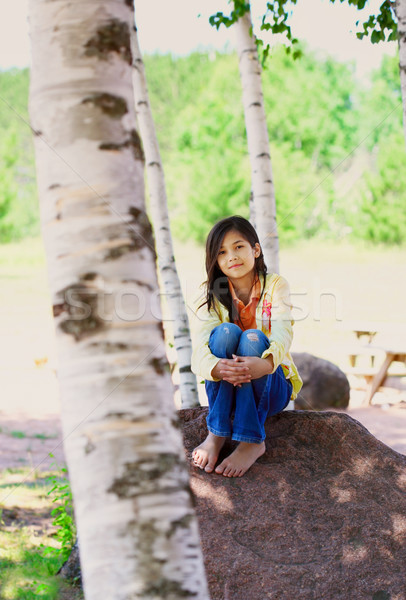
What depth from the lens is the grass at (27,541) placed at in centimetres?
314

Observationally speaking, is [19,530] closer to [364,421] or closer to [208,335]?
[208,335]

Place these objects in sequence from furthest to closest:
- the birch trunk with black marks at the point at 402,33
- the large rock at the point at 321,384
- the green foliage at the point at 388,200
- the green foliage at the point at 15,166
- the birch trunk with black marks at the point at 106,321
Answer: the green foliage at the point at 388,200
the green foliage at the point at 15,166
the large rock at the point at 321,384
the birch trunk with black marks at the point at 402,33
the birch trunk with black marks at the point at 106,321

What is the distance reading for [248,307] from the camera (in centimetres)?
312

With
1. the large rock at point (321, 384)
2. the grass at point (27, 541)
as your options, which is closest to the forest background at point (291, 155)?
the large rock at point (321, 384)

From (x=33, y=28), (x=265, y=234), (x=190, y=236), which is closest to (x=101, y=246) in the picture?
(x=33, y=28)

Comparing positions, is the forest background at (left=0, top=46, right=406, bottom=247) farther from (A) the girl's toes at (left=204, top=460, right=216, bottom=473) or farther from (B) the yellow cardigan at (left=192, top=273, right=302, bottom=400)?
(A) the girl's toes at (left=204, top=460, right=216, bottom=473)

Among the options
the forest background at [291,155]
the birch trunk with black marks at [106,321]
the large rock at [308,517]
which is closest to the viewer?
the birch trunk with black marks at [106,321]

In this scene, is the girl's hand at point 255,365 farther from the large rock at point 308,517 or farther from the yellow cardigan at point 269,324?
the large rock at point 308,517

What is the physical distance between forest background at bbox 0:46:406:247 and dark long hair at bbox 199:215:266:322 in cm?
1700

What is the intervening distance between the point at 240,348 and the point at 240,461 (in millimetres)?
525

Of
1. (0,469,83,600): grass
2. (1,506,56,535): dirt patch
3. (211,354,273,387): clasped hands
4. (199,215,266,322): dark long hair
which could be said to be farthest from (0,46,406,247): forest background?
(211,354,273,387): clasped hands

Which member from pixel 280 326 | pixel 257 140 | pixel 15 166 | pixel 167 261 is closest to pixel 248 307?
pixel 280 326

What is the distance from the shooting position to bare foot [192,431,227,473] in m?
2.84

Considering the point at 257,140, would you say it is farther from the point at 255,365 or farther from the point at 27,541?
the point at 27,541
